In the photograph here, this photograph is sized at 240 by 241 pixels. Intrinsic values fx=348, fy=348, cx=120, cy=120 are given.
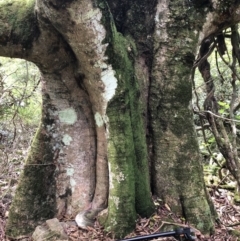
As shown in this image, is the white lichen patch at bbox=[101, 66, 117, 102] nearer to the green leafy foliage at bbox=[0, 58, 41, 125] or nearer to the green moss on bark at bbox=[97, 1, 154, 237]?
the green moss on bark at bbox=[97, 1, 154, 237]

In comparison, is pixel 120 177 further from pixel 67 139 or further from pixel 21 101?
pixel 21 101

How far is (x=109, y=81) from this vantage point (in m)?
2.78

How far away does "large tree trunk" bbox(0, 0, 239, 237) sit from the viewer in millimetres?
2781

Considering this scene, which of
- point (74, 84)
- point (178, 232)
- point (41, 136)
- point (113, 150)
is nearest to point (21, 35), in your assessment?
point (74, 84)

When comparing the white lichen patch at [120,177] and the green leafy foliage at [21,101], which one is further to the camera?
the green leafy foliage at [21,101]

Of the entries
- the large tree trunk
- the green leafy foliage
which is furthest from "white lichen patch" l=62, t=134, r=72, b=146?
the green leafy foliage

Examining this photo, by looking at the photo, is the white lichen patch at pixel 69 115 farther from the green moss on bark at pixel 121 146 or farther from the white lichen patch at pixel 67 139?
the green moss on bark at pixel 121 146

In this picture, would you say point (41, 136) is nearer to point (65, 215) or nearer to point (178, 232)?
point (65, 215)

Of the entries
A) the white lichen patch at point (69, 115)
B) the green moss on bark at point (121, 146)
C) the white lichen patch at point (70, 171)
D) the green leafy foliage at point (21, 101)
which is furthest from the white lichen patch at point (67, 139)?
the green leafy foliage at point (21, 101)

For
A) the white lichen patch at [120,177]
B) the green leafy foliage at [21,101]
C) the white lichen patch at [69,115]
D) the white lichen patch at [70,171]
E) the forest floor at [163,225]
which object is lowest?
the forest floor at [163,225]

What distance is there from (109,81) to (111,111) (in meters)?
0.24

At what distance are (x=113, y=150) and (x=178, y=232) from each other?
0.80m

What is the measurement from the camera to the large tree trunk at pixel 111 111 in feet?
9.12

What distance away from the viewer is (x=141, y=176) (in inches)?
118
